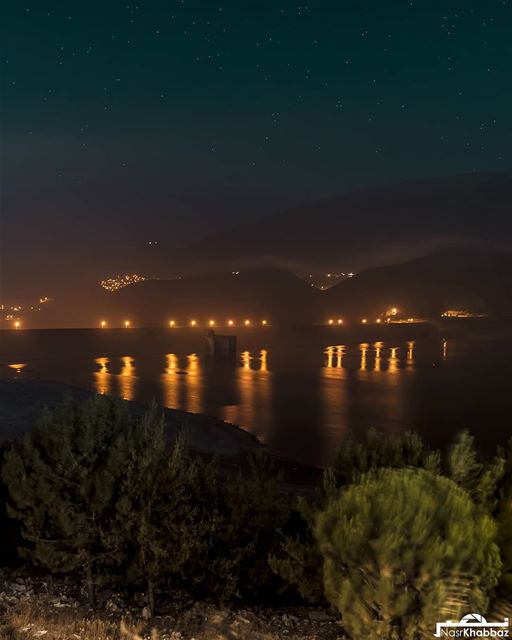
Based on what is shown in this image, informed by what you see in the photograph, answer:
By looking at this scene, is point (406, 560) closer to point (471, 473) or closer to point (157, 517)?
point (471, 473)

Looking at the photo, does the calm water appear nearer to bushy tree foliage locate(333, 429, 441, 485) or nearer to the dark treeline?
bushy tree foliage locate(333, 429, 441, 485)

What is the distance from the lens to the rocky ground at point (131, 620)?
20.3 ft

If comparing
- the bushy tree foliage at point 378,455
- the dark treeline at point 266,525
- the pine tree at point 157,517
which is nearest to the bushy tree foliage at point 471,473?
the dark treeline at point 266,525

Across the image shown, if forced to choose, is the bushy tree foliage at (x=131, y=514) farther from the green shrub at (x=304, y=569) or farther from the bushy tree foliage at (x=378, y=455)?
the bushy tree foliage at (x=378, y=455)

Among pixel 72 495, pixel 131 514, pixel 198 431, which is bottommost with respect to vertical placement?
pixel 198 431

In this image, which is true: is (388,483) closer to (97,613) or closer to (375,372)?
(97,613)

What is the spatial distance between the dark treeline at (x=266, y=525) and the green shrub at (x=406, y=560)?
13mm

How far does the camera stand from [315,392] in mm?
53844

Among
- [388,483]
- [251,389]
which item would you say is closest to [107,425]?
[388,483]

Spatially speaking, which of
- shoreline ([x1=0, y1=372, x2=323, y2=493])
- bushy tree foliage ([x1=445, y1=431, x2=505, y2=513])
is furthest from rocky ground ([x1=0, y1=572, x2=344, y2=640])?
shoreline ([x1=0, y1=372, x2=323, y2=493])

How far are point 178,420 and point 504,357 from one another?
303ft

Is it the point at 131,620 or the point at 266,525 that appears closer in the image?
the point at 131,620

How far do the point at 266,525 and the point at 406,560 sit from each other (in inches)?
155

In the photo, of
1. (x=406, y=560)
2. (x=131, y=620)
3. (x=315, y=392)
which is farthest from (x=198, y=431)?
(x=315, y=392)
